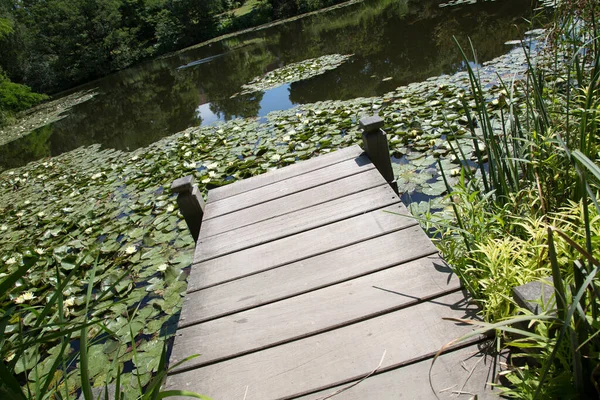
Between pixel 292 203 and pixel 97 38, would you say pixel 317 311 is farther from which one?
pixel 97 38

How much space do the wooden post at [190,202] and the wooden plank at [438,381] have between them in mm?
1351

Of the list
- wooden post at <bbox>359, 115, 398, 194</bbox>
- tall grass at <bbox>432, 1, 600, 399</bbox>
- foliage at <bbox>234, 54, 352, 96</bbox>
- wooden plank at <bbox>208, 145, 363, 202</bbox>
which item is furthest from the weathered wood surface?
foliage at <bbox>234, 54, 352, 96</bbox>

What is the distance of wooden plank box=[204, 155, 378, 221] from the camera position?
207 centimetres

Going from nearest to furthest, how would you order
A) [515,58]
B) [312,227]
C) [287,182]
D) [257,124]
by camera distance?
[312,227], [287,182], [515,58], [257,124]

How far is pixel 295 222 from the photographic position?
1.76 m

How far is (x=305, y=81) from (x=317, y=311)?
218 inches

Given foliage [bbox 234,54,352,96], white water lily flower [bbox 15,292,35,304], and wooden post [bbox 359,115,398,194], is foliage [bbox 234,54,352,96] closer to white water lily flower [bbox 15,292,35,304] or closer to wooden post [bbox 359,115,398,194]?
wooden post [bbox 359,115,398,194]

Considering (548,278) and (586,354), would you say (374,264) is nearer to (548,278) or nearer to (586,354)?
(548,278)

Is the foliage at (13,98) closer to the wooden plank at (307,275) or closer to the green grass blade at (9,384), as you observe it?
the wooden plank at (307,275)

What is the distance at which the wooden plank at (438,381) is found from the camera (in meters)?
0.84

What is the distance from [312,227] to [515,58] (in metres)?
3.77

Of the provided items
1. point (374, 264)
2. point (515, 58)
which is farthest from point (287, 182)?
point (515, 58)

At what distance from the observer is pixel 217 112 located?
243 inches

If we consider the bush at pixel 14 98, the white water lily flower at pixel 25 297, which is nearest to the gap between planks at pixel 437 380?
the white water lily flower at pixel 25 297
